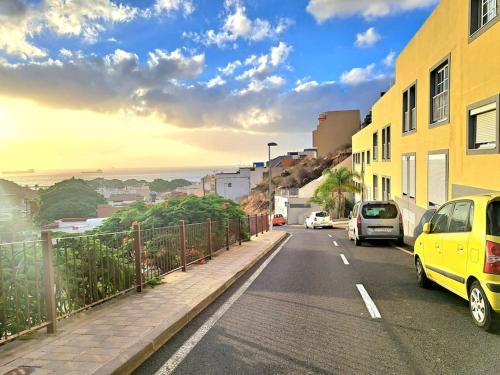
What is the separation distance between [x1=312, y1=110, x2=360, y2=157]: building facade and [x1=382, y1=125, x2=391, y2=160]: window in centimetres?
5628

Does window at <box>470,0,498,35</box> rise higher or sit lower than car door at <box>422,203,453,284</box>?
higher

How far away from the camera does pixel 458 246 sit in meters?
5.70

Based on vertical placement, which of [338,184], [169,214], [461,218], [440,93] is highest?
[440,93]

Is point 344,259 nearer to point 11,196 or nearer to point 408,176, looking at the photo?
point 408,176

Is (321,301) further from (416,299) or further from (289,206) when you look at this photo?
(289,206)

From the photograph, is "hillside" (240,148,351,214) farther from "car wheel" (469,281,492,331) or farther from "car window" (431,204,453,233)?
"car wheel" (469,281,492,331)

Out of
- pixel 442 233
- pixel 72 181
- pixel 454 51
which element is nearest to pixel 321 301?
pixel 442 233

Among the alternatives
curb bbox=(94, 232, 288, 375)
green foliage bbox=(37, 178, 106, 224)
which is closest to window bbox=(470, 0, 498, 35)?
curb bbox=(94, 232, 288, 375)

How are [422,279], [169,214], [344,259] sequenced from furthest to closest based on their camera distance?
[169,214]
[344,259]
[422,279]

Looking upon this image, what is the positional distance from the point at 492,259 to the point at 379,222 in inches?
416

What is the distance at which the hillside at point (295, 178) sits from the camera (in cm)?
7856

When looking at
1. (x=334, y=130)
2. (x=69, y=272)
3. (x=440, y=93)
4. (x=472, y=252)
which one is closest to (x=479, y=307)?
(x=472, y=252)

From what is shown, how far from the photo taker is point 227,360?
4.11 meters

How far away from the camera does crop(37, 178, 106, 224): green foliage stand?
162ft
